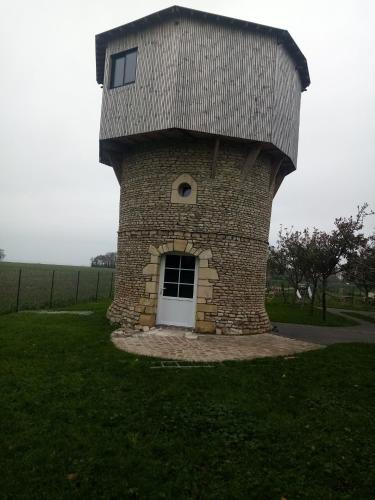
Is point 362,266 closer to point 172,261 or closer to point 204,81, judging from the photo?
point 172,261

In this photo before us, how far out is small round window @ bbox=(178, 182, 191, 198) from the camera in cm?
1041

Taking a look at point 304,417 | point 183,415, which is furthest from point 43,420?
point 304,417

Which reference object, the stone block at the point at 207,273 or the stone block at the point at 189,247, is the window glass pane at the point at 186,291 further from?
the stone block at the point at 189,247

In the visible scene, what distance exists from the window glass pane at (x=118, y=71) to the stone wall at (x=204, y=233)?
234 cm

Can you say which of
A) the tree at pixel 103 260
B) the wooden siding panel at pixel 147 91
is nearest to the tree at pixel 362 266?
the wooden siding panel at pixel 147 91

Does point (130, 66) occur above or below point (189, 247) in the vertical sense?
above

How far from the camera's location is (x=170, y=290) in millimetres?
10586

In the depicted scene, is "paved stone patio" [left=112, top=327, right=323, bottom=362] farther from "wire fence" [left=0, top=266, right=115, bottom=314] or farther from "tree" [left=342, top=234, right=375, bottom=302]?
"wire fence" [left=0, top=266, right=115, bottom=314]

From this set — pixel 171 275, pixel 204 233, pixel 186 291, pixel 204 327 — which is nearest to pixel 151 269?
pixel 171 275

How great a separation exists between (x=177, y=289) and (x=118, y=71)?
24.7ft

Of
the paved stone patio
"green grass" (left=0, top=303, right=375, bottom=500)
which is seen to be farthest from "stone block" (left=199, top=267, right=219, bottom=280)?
"green grass" (left=0, top=303, right=375, bottom=500)

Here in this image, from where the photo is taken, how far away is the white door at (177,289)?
10.4 m

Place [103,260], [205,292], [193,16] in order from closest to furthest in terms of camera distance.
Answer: [193,16], [205,292], [103,260]

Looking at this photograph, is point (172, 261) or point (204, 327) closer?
point (204, 327)
